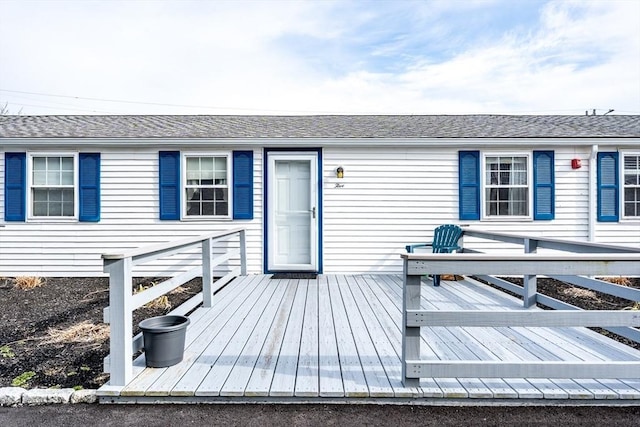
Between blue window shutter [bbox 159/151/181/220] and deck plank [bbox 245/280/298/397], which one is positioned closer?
deck plank [bbox 245/280/298/397]

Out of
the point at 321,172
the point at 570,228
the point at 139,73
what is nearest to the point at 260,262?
the point at 321,172

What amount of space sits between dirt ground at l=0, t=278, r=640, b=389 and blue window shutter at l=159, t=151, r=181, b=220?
1.19 m

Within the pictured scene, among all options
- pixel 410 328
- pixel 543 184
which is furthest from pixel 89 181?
pixel 543 184

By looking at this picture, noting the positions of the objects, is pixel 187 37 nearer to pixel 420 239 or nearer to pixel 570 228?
pixel 420 239

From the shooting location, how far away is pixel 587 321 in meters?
2.46

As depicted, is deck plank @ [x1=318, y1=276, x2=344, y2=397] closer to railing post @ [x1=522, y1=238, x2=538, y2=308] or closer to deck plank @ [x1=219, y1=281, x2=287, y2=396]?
deck plank @ [x1=219, y1=281, x2=287, y2=396]

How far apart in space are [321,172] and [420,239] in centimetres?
209

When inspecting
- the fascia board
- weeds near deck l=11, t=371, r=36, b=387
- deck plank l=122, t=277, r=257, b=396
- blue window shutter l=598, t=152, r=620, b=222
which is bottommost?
weeds near deck l=11, t=371, r=36, b=387

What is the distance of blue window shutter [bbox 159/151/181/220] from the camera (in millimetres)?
6559

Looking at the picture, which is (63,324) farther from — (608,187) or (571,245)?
(608,187)

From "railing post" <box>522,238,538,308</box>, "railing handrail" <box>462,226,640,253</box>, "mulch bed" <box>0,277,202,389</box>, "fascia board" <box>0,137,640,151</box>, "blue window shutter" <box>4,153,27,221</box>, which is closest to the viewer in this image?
"mulch bed" <box>0,277,202,389</box>

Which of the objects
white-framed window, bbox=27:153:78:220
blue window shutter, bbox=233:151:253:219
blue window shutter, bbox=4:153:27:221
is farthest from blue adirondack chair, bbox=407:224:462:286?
blue window shutter, bbox=4:153:27:221

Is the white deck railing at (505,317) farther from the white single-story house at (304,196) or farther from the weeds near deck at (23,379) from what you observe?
the white single-story house at (304,196)

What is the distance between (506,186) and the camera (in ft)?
21.7
